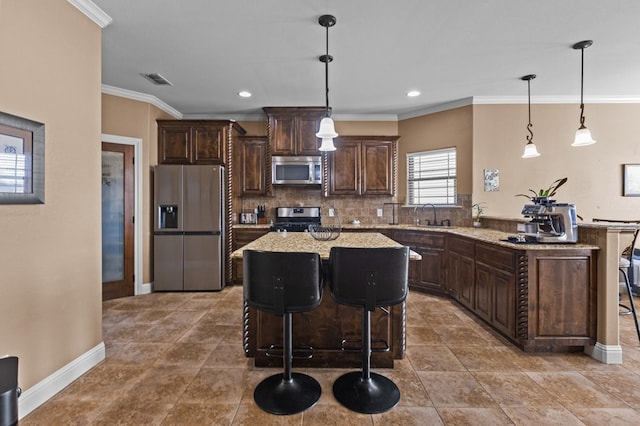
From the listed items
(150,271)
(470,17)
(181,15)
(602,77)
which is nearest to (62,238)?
(181,15)

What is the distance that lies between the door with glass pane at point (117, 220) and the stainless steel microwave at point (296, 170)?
1.92m

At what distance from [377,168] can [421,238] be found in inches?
51.5

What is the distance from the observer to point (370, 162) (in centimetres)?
468

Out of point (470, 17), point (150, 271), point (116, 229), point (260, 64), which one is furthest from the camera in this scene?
point (150, 271)

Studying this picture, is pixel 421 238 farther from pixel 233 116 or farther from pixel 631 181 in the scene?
pixel 233 116

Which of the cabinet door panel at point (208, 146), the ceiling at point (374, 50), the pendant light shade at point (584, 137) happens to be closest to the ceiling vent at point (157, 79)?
the ceiling at point (374, 50)

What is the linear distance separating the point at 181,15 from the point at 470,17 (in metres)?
2.27

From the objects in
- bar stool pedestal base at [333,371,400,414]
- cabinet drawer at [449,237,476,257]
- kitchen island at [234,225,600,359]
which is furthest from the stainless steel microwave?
bar stool pedestal base at [333,371,400,414]

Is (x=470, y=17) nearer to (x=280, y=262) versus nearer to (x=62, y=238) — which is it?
(x=280, y=262)

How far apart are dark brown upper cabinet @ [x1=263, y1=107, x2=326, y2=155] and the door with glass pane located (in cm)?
192

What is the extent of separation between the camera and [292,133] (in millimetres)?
4570

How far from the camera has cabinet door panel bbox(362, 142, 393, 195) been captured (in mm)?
4664

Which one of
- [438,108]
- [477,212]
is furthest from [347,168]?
[477,212]

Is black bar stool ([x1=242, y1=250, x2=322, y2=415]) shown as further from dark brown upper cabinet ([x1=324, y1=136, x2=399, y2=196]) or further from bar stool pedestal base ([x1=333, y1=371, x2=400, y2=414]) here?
dark brown upper cabinet ([x1=324, y1=136, x2=399, y2=196])
